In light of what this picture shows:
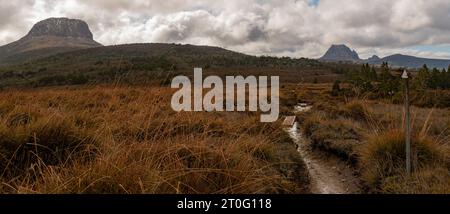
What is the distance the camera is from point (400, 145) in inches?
237

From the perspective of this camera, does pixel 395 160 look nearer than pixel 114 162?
No

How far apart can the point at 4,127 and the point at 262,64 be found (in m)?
151

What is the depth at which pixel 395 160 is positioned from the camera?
5.95m

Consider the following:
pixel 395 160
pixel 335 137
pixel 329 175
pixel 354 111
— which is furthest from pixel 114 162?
pixel 354 111

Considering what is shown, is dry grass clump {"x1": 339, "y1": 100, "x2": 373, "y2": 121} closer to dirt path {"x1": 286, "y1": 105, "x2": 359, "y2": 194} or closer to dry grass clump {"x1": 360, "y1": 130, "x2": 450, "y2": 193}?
dirt path {"x1": 286, "y1": 105, "x2": 359, "y2": 194}

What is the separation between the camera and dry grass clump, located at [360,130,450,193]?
5384 mm

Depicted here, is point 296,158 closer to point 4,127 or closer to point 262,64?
point 4,127

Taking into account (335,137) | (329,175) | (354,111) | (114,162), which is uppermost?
(114,162)

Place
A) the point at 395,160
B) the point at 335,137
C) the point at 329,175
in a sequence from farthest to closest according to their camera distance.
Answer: the point at 335,137
the point at 329,175
the point at 395,160

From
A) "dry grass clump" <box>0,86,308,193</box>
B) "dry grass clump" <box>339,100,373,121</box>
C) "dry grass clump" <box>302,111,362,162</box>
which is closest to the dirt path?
"dry grass clump" <box>302,111,362,162</box>

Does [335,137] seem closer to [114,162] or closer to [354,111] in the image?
[354,111]

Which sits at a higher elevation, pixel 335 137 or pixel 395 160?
pixel 395 160

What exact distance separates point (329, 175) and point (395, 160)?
1.50 meters
